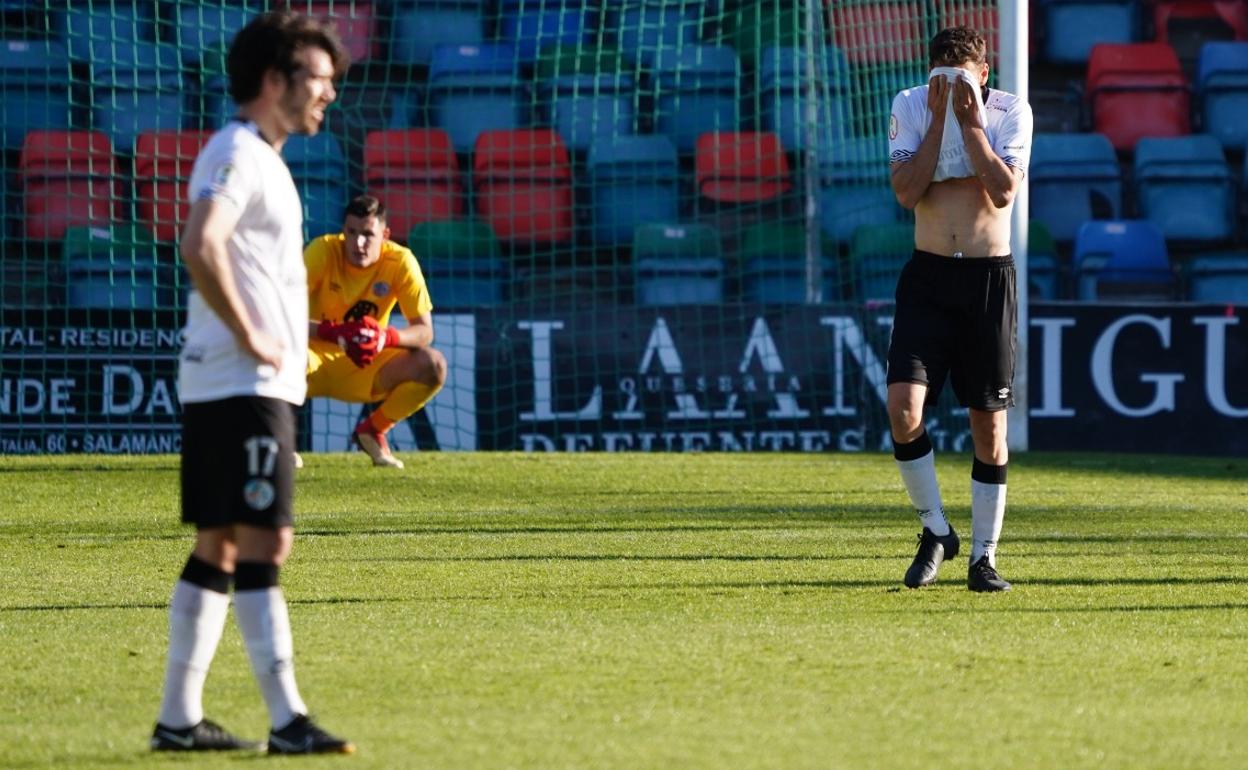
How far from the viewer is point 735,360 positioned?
479 inches

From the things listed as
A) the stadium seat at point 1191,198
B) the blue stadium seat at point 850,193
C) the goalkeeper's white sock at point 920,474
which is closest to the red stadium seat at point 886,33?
the blue stadium seat at point 850,193

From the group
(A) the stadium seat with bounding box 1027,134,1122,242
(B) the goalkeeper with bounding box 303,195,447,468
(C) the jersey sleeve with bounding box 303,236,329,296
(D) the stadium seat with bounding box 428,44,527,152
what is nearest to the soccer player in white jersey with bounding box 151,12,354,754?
(B) the goalkeeper with bounding box 303,195,447,468

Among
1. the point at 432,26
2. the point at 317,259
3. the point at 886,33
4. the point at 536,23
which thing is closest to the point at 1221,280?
the point at 886,33

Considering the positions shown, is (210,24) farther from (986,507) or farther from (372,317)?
(986,507)

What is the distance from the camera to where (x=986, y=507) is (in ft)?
20.2

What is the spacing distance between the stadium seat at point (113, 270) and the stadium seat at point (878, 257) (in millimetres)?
4756

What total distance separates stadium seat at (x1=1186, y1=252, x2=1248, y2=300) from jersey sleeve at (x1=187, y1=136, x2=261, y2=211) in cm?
1141

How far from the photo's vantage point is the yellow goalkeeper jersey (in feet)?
32.3

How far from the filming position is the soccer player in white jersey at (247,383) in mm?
3658

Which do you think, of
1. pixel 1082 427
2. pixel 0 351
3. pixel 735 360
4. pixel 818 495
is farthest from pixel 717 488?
pixel 0 351

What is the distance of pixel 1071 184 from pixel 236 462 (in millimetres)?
12459

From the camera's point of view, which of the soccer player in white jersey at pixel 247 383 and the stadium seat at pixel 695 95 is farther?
the stadium seat at pixel 695 95

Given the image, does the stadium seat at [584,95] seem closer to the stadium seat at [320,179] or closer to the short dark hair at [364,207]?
the stadium seat at [320,179]

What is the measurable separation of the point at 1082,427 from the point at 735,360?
231cm
